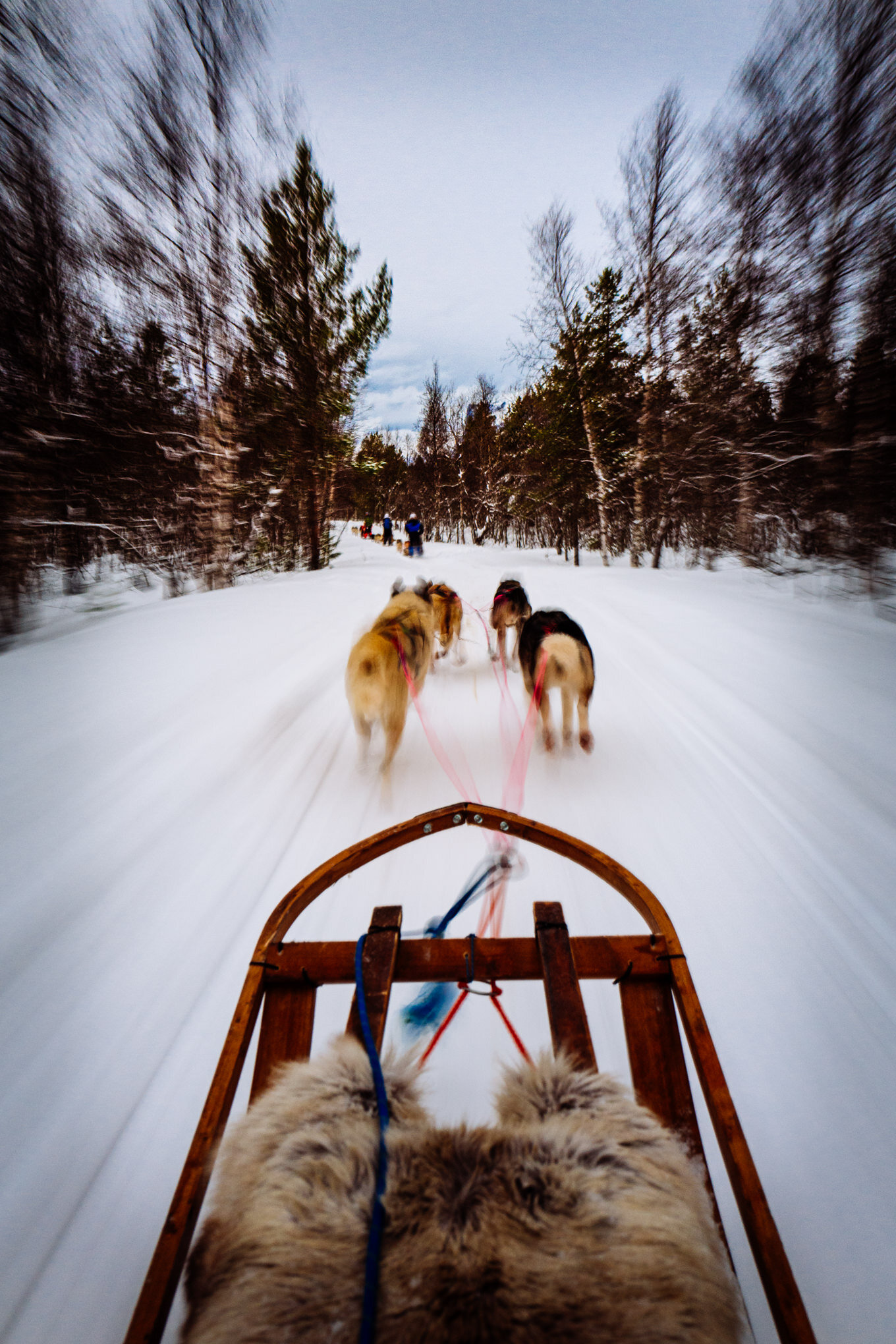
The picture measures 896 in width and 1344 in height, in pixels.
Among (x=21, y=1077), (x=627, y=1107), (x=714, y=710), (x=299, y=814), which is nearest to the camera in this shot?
(x=627, y=1107)

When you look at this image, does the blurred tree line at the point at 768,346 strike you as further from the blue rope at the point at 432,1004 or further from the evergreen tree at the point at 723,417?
the blue rope at the point at 432,1004

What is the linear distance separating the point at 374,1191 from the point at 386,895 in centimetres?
135

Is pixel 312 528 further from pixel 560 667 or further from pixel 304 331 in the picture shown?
pixel 560 667

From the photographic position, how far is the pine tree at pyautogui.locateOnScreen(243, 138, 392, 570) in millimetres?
9398

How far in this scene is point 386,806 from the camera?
264cm

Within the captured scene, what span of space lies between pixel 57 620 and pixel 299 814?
5.04 metres

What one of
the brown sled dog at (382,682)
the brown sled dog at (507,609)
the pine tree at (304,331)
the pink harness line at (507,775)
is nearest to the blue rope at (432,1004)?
the pink harness line at (507,775)

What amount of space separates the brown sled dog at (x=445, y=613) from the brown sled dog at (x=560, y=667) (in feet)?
5.56

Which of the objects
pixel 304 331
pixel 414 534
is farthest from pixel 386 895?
pixel 414 534

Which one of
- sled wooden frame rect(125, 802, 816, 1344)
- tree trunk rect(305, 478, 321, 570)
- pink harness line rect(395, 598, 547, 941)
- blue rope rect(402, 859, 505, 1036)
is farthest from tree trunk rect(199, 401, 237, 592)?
sled wooden frame rect(125, 802, 816, 1344)

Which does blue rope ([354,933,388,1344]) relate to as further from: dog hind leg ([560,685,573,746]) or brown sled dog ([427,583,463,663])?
brown sled dog ([427,583,463,663])

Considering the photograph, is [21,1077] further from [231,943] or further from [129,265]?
[129,265]

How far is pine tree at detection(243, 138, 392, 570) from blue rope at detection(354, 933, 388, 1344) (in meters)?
10.8

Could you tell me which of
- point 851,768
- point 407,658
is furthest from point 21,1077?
point 851,768
